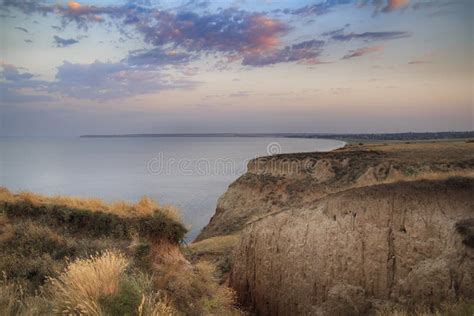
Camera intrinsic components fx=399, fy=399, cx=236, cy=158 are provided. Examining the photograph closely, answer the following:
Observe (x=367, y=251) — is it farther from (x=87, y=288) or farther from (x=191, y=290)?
(x=87, y=288)

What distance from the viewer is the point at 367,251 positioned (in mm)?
13305

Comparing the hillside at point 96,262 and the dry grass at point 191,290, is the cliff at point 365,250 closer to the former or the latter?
the hillside at point 96,262

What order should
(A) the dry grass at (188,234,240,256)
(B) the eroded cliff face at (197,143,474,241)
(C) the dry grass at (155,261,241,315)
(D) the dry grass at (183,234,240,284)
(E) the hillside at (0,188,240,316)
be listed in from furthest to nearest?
1. (B) the eroded cliff face at (197,143,474,241)
2. (A) the dry grass at (188,234,240,256)
3. (D) the dry grass at (183,234,240,284)
4. (C) the dry grass at (155,261,241,315)
5. (E) the hillside at (0,188,240,316)

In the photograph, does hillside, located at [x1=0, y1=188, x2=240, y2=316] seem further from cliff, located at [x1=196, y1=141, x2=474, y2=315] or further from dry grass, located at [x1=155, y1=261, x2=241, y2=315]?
cliff, located at [x1=196, y1=141, x2=474, y2=315]

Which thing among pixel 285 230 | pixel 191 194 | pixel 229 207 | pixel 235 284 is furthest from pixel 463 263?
pixel 191 194

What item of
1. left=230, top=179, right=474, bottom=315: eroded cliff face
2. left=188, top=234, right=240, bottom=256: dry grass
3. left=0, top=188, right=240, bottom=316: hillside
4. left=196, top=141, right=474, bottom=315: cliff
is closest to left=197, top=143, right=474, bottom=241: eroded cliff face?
left=188, top=234, right=240, bottom=256: dry grass

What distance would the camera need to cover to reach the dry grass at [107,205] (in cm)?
1353

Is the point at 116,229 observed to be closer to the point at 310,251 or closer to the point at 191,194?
the point at 310,251

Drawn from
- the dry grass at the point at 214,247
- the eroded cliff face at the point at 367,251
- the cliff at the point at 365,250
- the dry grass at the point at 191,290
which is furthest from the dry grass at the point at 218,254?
the dry grass at the point at 191,290

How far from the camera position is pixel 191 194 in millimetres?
66250

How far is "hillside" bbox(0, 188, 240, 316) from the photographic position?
6.53 metres

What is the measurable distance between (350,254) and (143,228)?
22.9 ft

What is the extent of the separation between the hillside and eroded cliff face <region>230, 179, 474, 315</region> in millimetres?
2891

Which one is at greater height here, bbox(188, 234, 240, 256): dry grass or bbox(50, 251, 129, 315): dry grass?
bbox(50, 251, 129, 315): dry grass
